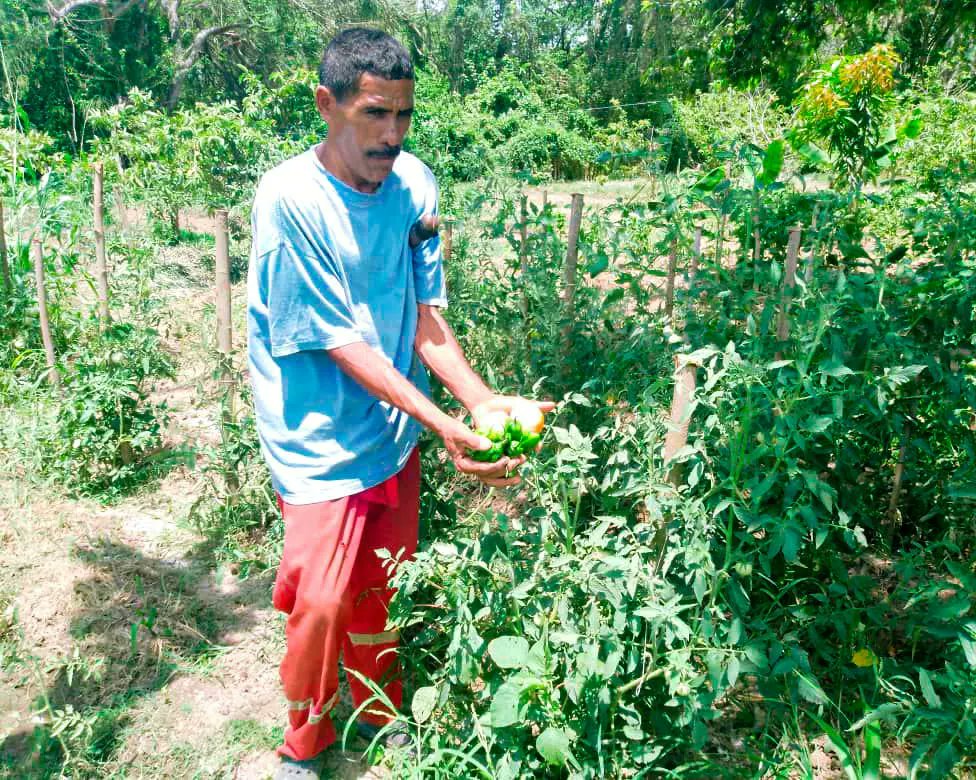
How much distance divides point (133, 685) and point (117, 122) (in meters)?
7.27

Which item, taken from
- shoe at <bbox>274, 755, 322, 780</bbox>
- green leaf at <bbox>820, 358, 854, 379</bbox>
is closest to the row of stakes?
green leaf at <bbox>820, 358, 854, 379</bbox>

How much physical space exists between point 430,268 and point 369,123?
420 mm

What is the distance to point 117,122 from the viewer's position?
815 centimetres

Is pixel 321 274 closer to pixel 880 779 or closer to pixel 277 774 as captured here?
pixel 277 774

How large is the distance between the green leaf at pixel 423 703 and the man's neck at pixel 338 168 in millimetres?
1187

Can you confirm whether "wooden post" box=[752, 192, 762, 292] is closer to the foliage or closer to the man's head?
the foliage

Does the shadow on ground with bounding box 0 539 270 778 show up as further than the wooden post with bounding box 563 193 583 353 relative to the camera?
No

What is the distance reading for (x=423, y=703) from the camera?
6.12ft

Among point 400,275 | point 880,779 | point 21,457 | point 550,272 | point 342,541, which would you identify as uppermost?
point 400,275

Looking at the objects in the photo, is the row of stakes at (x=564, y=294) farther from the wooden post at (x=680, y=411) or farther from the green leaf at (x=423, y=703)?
the green leaf at (x=423, y=703)

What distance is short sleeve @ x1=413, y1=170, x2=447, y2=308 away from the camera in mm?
2066

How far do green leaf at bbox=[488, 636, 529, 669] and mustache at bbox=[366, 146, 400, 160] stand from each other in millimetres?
1103

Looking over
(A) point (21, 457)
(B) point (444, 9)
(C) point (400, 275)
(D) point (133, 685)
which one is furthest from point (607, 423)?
(B) point (444, 9)

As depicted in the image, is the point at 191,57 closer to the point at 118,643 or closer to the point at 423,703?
the point at 118,643
